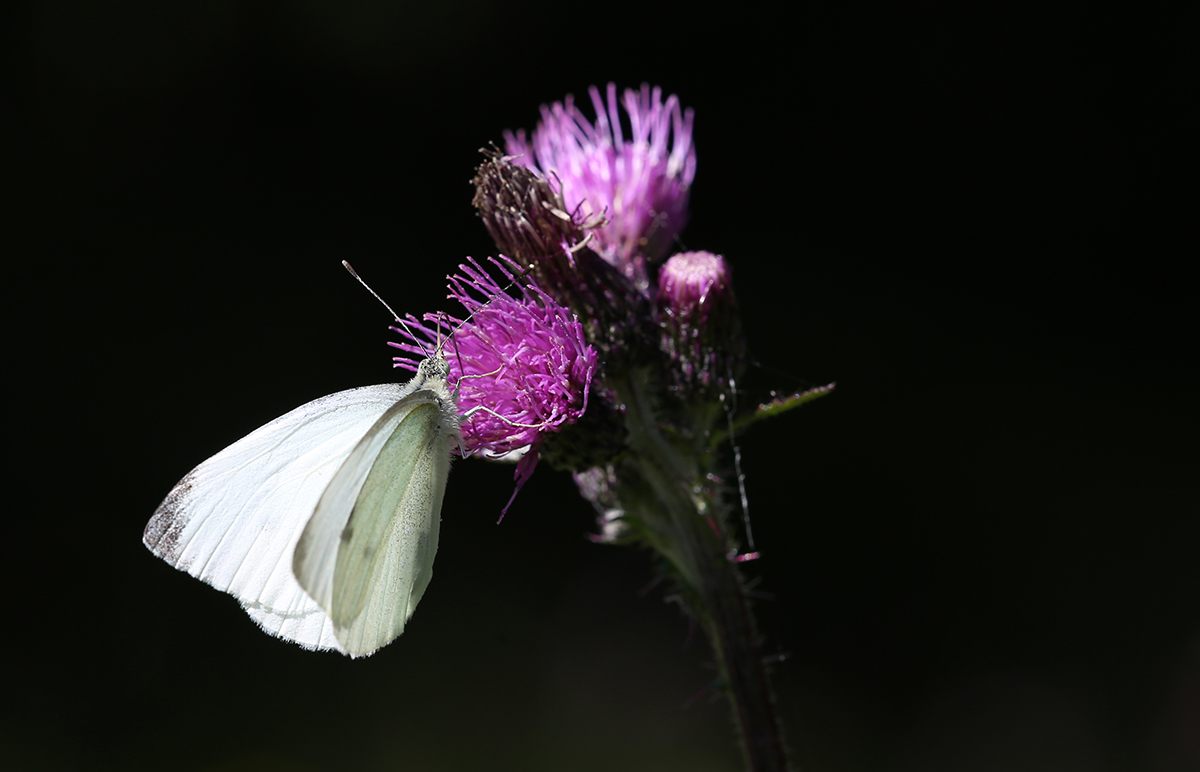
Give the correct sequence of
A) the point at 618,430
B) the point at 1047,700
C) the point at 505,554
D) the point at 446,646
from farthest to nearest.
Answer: the point at 505,554, the point at 446,646, the point at 1047,700, the point at 618,430

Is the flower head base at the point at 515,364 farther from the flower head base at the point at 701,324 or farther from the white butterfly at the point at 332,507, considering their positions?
the flower head base at the point at 701,324

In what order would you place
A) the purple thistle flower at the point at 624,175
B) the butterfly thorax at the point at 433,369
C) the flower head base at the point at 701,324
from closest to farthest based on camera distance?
1. the butterfly thorax at the point at 433,369
2. the flower head base at the point at 701,324
3. the purple thistle flower at the point at 624,175

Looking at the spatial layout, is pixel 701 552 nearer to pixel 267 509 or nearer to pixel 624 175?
pixel 267 509

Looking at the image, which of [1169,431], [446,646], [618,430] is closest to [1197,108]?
[1169,431]

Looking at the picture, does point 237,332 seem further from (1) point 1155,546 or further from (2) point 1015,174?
(1) point 1155,546

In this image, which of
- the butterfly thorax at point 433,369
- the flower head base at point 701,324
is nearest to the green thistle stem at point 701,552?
the flower head base at point 701,324

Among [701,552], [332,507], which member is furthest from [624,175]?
[332,507]
